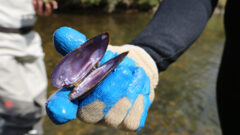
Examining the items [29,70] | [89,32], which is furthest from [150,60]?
[89,32]

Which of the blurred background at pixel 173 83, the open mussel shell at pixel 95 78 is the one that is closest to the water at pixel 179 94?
the blurred background at pixel 173 83

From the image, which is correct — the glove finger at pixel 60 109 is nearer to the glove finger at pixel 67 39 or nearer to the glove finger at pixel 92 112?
the glove finger at pixel 92 112

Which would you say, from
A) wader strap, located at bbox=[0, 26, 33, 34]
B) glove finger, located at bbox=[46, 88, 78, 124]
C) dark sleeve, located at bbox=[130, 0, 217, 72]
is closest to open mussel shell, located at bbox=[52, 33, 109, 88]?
glove finger, located at bbox=[46, 88, 78, 124]

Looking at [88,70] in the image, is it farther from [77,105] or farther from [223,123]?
[223,123]

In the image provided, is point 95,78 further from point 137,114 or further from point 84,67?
point 137,114

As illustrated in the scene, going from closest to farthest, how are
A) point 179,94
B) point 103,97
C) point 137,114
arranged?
point 103,97 < point 137,114 < point 179,94

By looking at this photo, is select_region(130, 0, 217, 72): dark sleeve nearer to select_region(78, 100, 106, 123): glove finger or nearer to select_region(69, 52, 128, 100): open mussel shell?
select_region(69, 52, 128, 100): open mussel shell

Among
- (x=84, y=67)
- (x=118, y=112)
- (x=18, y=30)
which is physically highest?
(x=84, y=67)

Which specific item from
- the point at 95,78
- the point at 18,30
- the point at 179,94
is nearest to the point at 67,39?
the point at 95,78
